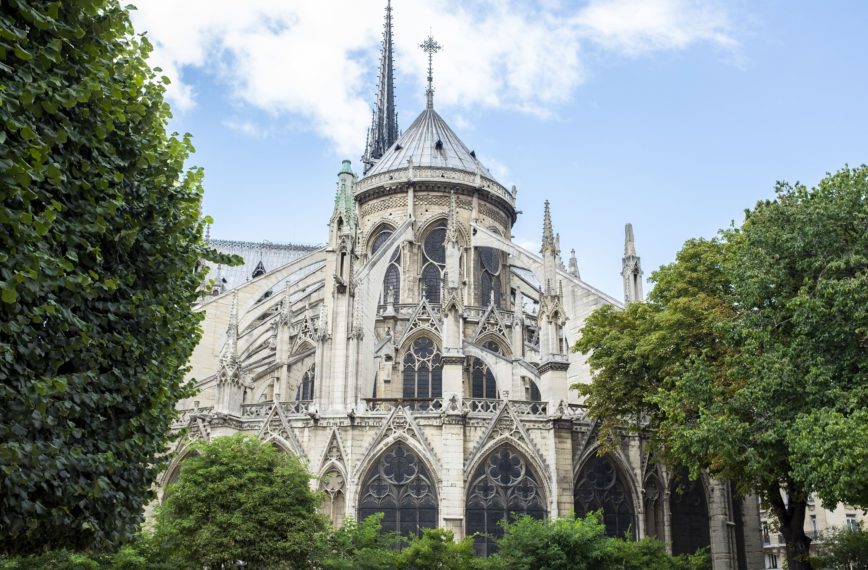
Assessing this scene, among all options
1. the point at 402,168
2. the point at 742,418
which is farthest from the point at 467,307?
the point at 742,418

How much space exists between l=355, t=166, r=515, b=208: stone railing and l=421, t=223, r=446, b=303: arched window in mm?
2457

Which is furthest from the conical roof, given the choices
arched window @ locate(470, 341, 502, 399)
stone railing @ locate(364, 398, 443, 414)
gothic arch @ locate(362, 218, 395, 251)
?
stone railing @ locate(364, 398, 443, 414)

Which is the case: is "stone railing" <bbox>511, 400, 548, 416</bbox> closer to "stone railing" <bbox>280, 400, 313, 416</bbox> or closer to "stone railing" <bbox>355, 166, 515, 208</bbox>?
"stone railing" <bbox>280, 400, 313, 416</bbox>

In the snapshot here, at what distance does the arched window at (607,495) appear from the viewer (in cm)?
3091

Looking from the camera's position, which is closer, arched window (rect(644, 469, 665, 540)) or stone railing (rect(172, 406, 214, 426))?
arched window (rect(644, 469, 665, 540))

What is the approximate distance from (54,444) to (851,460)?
14146 millimetres

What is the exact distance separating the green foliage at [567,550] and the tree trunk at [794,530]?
389cm

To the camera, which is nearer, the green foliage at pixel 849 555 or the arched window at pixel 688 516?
the green foliage at pixel 849 555

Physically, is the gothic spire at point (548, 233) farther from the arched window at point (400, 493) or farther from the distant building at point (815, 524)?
the distant building at point (815, 524)

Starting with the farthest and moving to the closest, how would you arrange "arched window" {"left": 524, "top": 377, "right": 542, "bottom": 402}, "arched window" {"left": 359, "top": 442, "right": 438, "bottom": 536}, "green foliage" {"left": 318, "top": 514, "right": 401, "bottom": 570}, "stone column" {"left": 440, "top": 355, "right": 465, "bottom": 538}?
"arched window" {"left": 524, "top": 377, "right": 542, "bottom": 402}
"arched window" {"left": 359, "top": 442, "right": 438, "bottom": 536}
"stone column" {"left": 440, "top": 355, "right": 465, "bottom": 538}
"green foliage" {"left": 318, "top": 514, "right": 401, "bottom": 570}

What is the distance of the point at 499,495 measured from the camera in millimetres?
30047

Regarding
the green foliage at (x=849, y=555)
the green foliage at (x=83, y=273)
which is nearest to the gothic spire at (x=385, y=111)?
the green foliage at (x=849, y=555)

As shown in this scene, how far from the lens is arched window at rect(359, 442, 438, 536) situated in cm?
2964

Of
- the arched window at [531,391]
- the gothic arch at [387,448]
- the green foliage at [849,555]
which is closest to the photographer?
the green foliage at [849,555]
